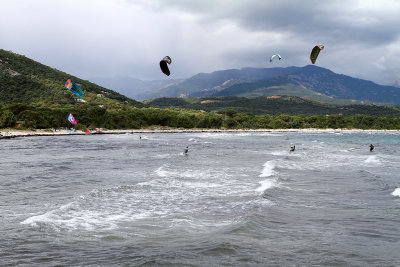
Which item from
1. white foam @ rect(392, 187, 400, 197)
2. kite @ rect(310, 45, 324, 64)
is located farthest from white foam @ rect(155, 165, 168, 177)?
kite @ rect(310, 45, 324, 64)

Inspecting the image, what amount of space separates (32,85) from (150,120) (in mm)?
54072

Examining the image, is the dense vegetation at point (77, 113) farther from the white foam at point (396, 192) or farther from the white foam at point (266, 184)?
the white foam at point (396, 192)

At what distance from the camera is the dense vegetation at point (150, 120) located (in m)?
114

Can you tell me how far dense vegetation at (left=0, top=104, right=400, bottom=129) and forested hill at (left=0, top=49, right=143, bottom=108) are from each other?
15.2m

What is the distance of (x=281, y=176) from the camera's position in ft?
92.2

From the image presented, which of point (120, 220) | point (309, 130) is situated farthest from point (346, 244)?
point (309, 130)

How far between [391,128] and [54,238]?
19577cm

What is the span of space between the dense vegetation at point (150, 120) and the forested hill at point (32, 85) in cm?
1518

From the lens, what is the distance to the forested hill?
14850 cm

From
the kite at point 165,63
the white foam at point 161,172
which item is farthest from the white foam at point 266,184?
the kite at point 165,63

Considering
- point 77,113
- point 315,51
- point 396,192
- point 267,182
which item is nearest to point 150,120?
point 77,113

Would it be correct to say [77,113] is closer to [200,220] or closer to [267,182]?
→ [267,182]

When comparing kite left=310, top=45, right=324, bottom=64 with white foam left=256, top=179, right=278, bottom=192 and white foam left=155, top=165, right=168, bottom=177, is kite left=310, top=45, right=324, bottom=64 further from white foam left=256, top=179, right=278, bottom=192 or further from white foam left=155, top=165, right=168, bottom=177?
white foam left=155, top=165, right=168, bottom=177

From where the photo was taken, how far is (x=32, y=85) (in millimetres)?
159500
